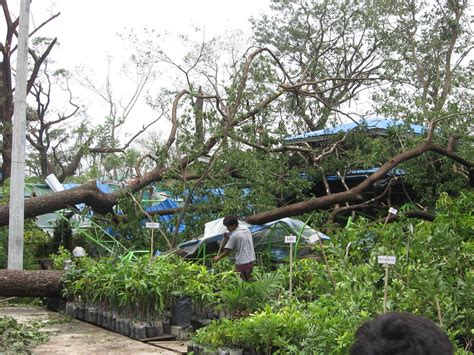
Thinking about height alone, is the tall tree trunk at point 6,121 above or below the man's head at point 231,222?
above

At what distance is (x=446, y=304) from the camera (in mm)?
5195

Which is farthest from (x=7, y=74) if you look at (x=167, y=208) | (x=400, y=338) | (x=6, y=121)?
(x=400, y=338)

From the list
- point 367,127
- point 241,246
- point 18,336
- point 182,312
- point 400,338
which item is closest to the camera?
point 400,338

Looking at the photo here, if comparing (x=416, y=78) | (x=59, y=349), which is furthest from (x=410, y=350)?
(x=416, y=78)

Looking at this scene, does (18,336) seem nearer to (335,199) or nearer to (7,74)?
(335,199)

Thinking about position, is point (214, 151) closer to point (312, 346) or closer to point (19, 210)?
point (19, 210)

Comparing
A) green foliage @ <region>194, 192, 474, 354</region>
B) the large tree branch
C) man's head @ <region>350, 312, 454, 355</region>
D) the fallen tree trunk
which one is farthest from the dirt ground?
man's head @ <region>350, 312, 454, 355</region>

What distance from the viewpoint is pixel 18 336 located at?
7480 mm

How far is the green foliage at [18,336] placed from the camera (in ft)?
23.0

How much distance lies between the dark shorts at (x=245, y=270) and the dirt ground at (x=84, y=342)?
1.88 m

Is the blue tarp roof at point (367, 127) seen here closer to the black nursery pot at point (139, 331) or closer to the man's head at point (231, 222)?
the man's head at point (231, 222)

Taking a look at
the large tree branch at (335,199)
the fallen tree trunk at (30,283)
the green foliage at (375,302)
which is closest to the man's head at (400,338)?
the green foliage at (375,302)

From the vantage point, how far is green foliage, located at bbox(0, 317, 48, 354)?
23.0ft

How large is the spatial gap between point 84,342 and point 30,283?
2.33 meters
